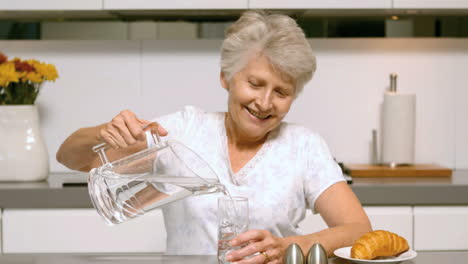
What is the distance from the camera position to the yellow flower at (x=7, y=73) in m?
2.26

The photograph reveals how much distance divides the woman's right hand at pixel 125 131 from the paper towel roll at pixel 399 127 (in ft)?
4.94

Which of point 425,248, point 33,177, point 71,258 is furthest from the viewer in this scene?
point 33,177

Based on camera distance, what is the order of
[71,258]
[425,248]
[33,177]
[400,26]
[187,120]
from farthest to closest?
[400,26] < [33,177] < [425,248] < [187,120] < [71,258]

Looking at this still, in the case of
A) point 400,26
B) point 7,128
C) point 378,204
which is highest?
point 400,26

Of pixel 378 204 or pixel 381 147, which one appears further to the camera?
pixel 381 147

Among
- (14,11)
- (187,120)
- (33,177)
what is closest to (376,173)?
(187,120)

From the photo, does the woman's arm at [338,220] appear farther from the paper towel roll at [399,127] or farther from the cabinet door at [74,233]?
the paper towel roll at [399,127]

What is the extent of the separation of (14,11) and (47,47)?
11.5 inches

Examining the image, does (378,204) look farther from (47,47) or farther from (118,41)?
(47,47)

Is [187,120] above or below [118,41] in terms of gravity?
below

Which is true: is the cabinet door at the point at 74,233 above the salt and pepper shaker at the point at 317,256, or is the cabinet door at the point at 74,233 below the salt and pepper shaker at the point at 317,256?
below

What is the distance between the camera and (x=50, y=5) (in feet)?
7.88

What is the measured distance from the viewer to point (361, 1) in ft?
7.91

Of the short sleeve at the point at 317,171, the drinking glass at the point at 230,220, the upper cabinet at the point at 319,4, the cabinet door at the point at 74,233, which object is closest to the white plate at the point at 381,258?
the drinking glass at the point at 230,220
